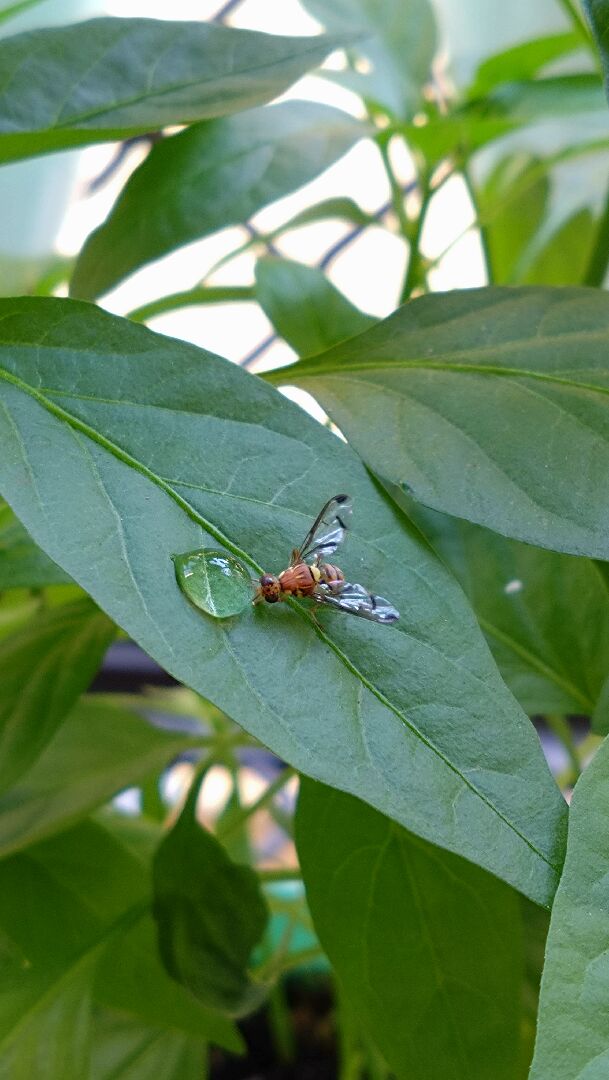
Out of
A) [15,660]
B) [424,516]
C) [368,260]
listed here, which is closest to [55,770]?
[15,660]

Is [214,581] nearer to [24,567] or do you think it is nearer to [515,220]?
[24,567]

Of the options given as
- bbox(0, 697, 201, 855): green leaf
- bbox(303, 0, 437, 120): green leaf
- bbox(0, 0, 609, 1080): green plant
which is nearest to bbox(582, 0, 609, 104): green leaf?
bbox(0, 0, 609, 1080): green plant

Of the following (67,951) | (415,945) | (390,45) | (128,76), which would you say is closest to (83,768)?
(67,951)

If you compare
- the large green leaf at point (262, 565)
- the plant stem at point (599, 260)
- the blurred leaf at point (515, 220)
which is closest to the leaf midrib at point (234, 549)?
the large green leaf at point (262, 565)

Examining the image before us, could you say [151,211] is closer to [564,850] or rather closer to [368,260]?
[564,850]

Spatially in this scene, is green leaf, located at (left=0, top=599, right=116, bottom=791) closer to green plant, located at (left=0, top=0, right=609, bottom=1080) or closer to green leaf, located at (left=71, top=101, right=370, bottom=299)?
green plant, located at (left=0, top=0, right=609, bottom=1080)

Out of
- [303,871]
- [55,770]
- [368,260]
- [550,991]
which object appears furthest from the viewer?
[368,260]

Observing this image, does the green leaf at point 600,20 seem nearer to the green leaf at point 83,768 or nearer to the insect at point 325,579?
the insect at point 325,579
